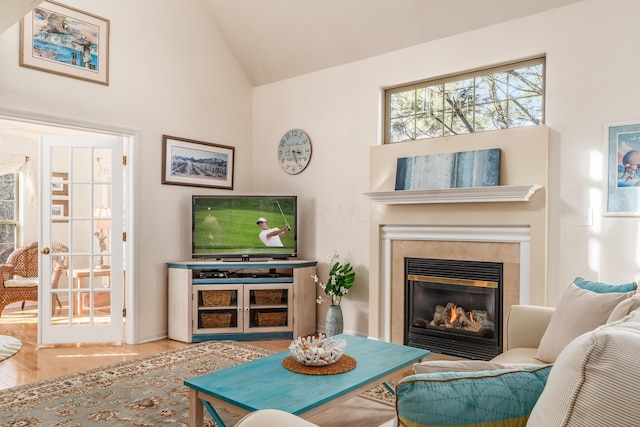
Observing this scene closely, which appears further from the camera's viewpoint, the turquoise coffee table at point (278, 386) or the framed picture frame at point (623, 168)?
the framed picture frame at point (623, 168)

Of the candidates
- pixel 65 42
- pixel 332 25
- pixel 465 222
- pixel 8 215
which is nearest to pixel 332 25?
pixel 332 25

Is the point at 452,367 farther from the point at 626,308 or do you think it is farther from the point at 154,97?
the point at 154,97

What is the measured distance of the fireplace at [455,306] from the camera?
148 inches

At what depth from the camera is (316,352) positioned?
2.38 meters

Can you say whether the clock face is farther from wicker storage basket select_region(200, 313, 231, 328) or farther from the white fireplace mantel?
wicker storage basket select_region(200, 313, 231, 328)

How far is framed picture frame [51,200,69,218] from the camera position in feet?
14.3

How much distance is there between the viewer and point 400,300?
4250mm

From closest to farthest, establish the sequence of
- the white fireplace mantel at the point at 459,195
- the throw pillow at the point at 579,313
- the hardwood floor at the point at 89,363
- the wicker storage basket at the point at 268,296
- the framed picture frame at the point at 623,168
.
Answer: the throw pillow at the point at 579,313, the hardwood floor at the point at 89,363, the framed picture frame at the point at 623,168, the white fireplace mantel at the point at 459,195, the wicker storage basket at the point at 268,296

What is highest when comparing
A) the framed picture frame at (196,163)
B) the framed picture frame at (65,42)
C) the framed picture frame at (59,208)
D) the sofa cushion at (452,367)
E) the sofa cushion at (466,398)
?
the framed picture frame at (65,42)

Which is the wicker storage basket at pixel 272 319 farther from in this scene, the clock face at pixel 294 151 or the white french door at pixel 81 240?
the clock face at pixel 294 151

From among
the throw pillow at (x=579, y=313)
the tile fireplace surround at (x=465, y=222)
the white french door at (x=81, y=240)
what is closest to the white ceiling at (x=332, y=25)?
the tile fireplace surround at (x=465, y=222)

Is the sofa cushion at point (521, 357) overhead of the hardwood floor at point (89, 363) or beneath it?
overhead

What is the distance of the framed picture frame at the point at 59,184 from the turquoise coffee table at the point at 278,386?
2.89 metres

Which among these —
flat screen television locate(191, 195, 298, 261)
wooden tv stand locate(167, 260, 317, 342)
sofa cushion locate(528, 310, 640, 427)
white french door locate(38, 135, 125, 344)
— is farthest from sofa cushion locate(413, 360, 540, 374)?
white french door locate(38, 135, 125, 344)
